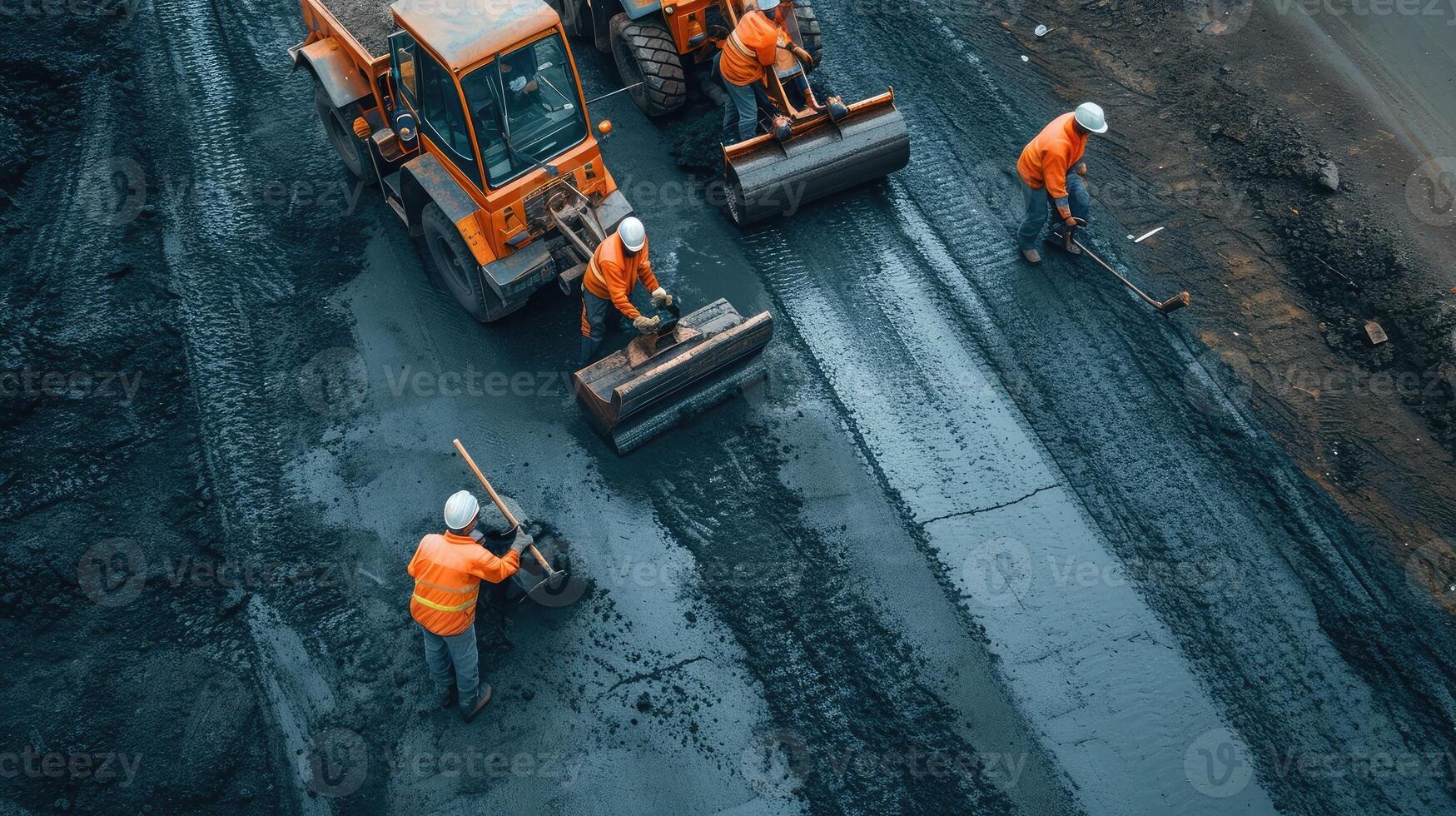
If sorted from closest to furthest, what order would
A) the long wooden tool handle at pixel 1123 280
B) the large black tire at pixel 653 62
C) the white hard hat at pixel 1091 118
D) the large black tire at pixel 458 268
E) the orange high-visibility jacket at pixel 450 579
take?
1. the orange high-visibility jacket at pixel 450 579
2. the large black tire at pixel 458 268
3. the white hard hat at pixel 1091 118
4. the long wooden tool handle at pixel 1123 280
5. the large black tire at pixel 653 62

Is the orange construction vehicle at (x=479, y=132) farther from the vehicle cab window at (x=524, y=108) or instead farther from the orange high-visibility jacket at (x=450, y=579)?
the orange high-visibility jacket at (x=450, y=579)

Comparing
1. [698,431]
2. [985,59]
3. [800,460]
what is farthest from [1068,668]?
[985,59]

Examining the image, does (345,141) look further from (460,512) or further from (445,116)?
(460,512)

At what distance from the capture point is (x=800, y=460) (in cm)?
698

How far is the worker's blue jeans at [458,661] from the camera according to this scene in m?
5.55

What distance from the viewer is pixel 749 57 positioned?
7.85 m

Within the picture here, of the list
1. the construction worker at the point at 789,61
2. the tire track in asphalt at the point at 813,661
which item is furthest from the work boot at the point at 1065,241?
the tire track in asphalt at the point at 813,661

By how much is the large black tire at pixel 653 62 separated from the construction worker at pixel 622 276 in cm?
232

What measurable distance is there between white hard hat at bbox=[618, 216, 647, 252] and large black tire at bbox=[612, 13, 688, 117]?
8.30 feet

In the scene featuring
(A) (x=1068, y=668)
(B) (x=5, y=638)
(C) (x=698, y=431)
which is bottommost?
(A) (x=1068, y=668)

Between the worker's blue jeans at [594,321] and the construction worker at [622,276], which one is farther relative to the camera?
the worker's blue jeans at [594,321]

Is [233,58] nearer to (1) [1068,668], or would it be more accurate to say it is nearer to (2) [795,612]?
(2) [795,612]

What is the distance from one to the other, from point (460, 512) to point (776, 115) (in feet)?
15.1

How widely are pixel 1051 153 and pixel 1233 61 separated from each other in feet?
11.7
